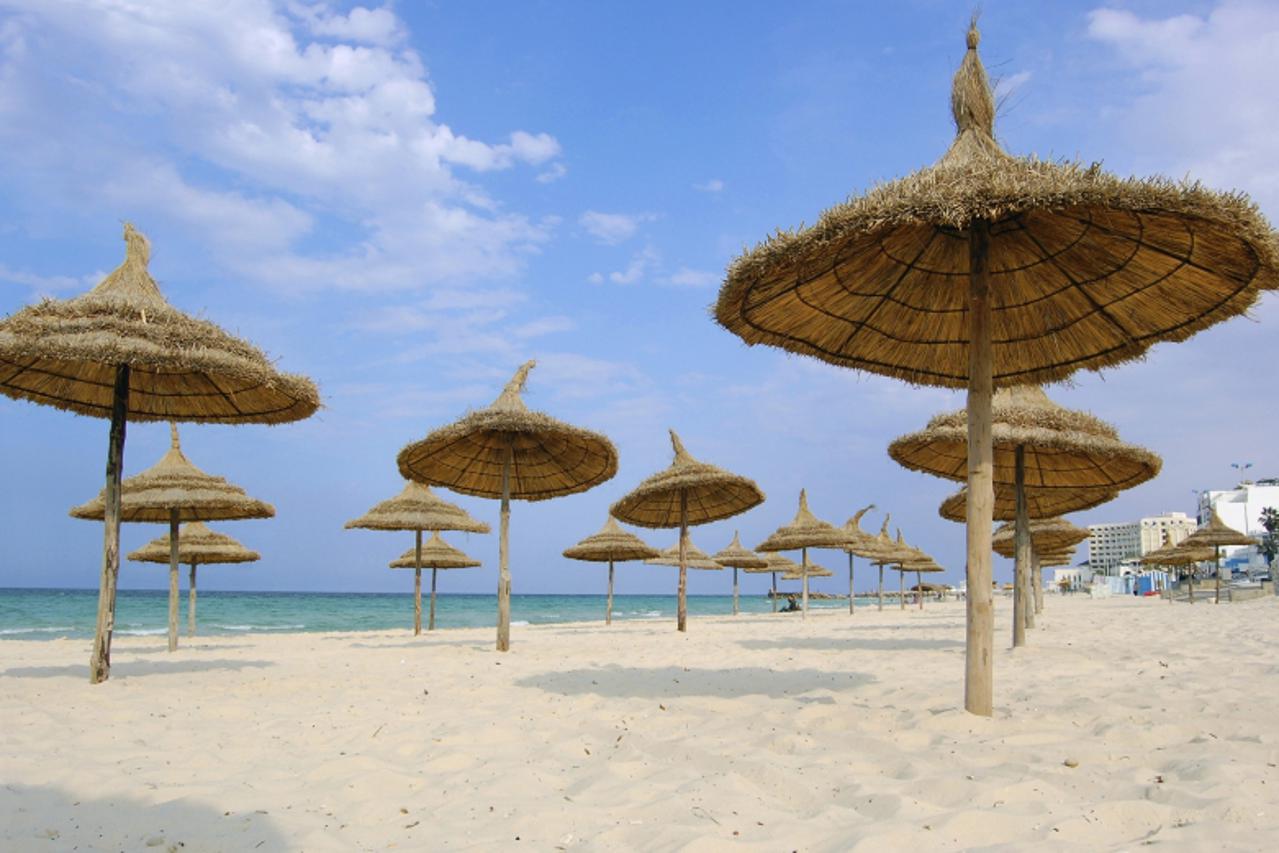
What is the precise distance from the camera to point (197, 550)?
55.8 ft

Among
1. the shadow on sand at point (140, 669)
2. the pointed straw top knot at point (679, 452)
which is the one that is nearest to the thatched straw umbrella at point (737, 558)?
the pointed straw top knot at point (679, 452)

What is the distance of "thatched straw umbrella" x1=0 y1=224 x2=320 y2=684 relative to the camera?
545cm

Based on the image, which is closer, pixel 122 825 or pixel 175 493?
pixel 122 825

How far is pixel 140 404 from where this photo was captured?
299 inches

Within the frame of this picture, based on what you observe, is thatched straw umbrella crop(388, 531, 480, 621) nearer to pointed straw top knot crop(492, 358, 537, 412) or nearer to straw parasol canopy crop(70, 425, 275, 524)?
straw parasol canopy crop(70, 425, 275, 524)

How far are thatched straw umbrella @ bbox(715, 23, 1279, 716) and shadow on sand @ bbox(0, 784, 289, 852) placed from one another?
3233mm

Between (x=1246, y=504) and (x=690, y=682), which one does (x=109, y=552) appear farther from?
(x=1246, y=504)

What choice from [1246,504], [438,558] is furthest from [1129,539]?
[438,558]

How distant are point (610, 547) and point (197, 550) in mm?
9484

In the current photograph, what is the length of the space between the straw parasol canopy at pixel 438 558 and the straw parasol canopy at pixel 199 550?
3.52m

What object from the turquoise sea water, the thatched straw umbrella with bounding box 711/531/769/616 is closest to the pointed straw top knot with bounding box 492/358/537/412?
the turquoise sea water

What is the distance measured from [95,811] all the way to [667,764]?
2234 mm

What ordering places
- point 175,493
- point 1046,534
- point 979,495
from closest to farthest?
point 979,495, point 175,493, point 1046,534

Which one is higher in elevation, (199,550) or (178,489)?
(178,489)
